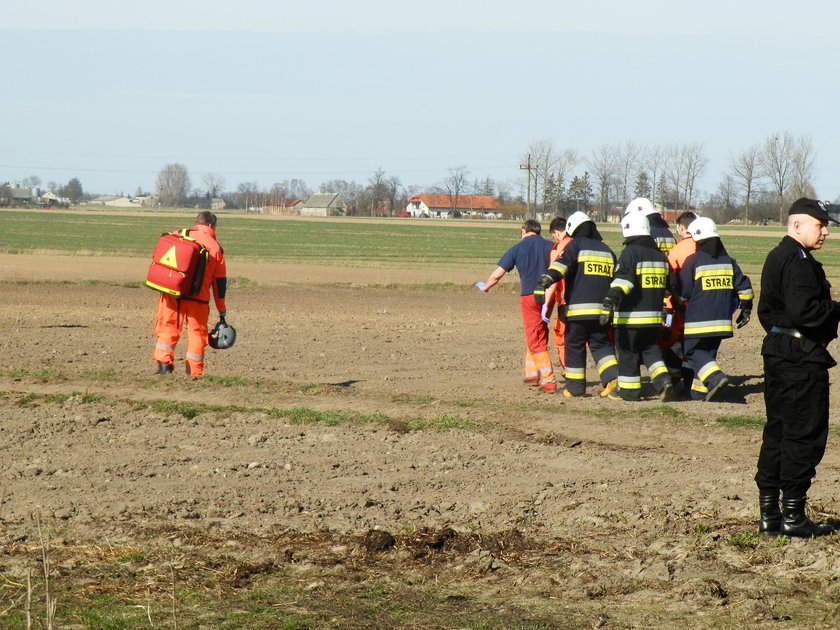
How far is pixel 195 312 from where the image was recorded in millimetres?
12680

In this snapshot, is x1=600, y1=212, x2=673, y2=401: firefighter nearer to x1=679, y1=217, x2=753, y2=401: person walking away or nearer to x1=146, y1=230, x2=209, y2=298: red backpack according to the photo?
x1=679, y1=217, x2=753, y2=401: person walking away

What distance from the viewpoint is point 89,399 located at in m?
10.9

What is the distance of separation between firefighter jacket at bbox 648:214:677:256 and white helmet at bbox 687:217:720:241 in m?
0.39

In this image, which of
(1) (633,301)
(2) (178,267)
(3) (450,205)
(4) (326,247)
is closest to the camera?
(1) (633,301)

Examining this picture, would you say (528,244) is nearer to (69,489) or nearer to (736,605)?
(69,489)

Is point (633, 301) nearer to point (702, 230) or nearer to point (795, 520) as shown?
point (702, 230)

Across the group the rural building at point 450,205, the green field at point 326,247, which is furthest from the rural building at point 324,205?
the green field at point 326,247

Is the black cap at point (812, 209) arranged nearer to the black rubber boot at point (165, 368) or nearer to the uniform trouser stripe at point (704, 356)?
the uniform trouser stripe at point (704, 356)

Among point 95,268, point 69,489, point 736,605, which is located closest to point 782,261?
point 736,605

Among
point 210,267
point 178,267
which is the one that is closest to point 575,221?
point 210,267

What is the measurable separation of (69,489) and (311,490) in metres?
1.61

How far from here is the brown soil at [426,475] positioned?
239 inches

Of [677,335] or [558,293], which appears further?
[677,335]

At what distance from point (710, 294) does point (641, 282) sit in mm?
843
